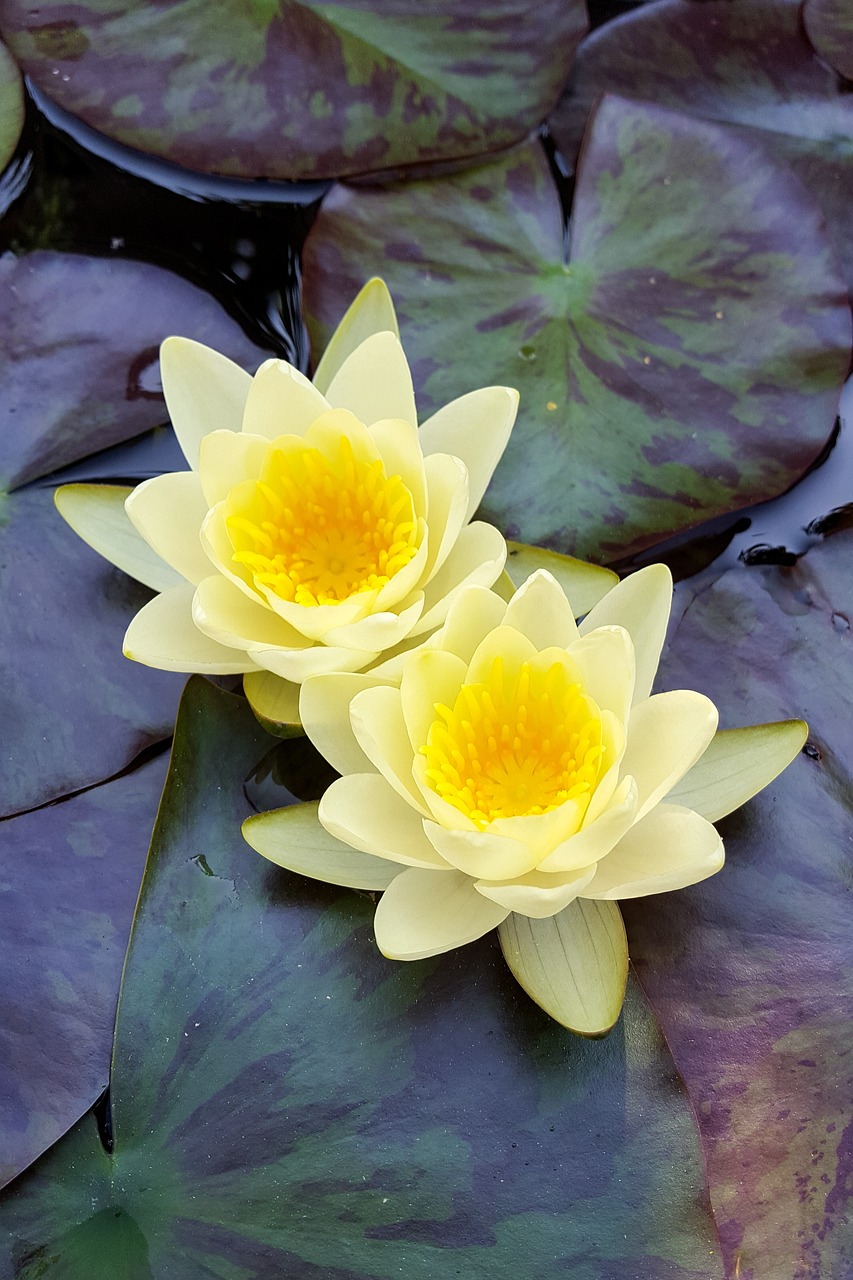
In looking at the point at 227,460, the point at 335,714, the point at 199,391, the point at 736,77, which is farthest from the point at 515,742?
the point at 736,77

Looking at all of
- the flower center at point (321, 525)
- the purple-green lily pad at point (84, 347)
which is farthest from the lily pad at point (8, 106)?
the flower center at point (321, 525)

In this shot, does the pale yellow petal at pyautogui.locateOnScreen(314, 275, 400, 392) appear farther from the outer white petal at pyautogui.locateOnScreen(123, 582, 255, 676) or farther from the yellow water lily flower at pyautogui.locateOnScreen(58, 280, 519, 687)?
the outer white petal at pyautogui.locateOnScreen(123, 582, 255, 676)

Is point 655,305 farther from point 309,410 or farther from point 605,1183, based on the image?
point 605,1183

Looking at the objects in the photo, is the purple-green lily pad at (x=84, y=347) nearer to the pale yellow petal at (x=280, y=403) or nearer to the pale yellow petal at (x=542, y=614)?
the pale yellow petal at (x=280, y=403)

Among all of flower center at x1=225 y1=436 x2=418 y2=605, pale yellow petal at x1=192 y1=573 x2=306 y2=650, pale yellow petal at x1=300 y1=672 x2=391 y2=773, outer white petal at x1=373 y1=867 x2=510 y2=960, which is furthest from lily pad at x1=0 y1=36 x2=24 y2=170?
outer white petal at x1=373 y1=867 x2=510 y2=960

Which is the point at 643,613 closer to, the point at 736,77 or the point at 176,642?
the point at 176,642

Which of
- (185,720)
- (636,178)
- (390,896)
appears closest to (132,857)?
(185,720)
